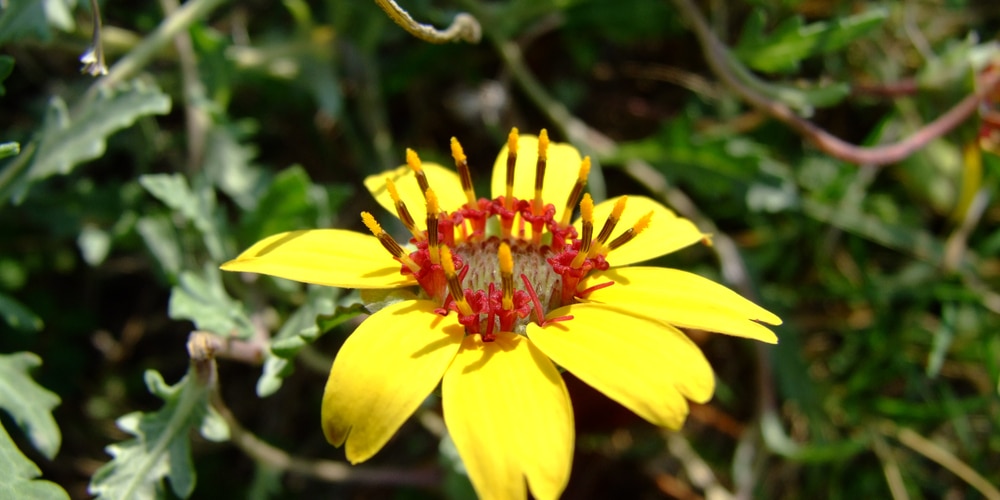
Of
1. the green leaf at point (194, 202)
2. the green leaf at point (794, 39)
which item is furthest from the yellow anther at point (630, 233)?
the green leaf at point (194, 202)

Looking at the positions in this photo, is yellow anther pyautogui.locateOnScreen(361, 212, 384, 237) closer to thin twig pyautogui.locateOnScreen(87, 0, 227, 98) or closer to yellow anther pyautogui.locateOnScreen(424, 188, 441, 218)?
yellow anther pyautogui.locateOnScreen(424, 188, 441, 218)

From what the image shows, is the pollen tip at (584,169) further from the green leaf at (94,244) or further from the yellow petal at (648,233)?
the green leaf at (94,244)

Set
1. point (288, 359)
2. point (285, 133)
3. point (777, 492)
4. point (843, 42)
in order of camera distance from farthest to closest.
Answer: point (285, 133) → point (777, 492) → point (843, 42) → point (288, 359)

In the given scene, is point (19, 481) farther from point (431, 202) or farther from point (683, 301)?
point (683, 301)

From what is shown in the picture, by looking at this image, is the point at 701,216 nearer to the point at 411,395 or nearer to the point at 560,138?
the point at 560,138

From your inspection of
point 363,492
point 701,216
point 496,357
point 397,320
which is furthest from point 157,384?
point 701,216

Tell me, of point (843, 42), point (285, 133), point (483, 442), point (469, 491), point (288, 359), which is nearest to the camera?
point (483, 442)

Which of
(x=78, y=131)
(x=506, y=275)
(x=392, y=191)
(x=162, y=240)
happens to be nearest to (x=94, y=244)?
(x=162, y=240)
